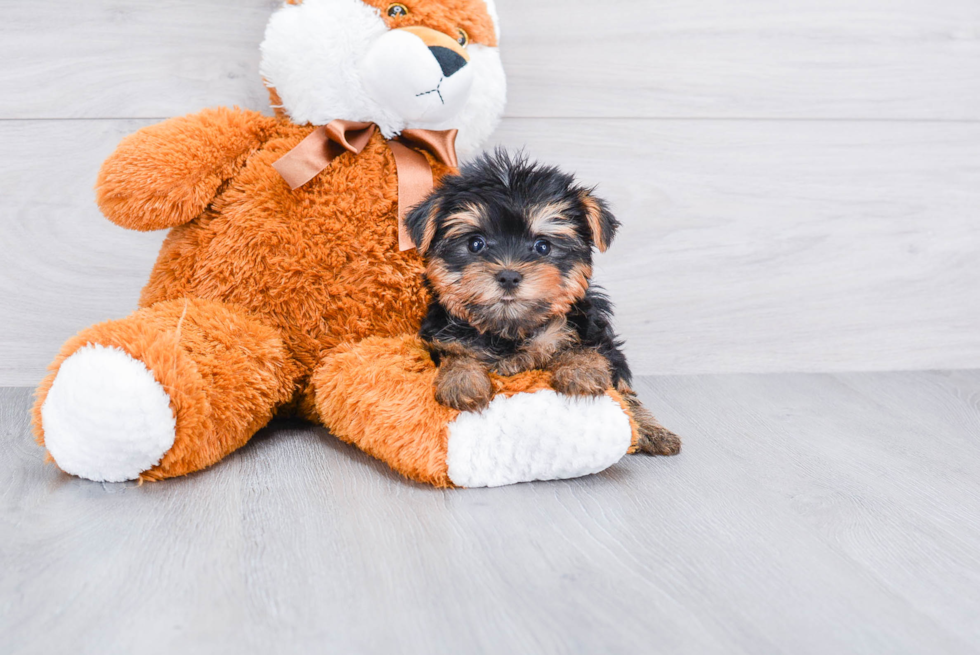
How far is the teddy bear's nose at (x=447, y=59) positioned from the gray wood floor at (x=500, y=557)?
872 mm

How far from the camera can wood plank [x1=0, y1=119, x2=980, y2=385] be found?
2.13 meters

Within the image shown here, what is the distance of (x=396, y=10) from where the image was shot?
1.71 metres

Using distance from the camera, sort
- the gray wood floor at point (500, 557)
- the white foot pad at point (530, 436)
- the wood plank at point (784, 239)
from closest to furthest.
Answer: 1. the gray wood floor at point (500, 557)
2. the white foot pad at point (530, 436)
3. the wood plank at point (784, 239)

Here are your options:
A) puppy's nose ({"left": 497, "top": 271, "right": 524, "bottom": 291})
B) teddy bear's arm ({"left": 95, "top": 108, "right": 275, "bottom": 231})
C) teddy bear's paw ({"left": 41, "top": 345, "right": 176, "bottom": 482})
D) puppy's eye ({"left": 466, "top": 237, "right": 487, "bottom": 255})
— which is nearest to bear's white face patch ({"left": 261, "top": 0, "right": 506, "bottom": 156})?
teddy bear's arm ({"left": 95, "top": 108, "right": 275, "bottom": 231})

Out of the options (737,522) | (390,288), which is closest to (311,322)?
(390,288)

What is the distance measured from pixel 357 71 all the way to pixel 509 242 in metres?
0.54

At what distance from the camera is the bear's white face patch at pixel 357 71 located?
5.44ft

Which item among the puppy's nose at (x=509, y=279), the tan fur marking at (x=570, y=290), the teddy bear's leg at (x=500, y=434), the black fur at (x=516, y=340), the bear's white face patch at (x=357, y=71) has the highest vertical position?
the bear's white face patch at (x=357, y=71)

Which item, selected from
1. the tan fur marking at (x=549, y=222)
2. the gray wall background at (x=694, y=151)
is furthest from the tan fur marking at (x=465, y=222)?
the gray wall background at (x=694, y=151)

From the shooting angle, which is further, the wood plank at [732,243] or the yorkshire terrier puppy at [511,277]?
the wood plank at [732,243]

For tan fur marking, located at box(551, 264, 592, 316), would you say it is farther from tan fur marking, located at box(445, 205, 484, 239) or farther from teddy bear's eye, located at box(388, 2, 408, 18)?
teddy bear's eye, located at box(388, 2, 408, 18)

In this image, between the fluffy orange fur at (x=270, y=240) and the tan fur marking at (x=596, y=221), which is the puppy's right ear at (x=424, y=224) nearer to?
the fluffy orange fur at (x=270, y=240)

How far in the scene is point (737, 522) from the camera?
4.66ft

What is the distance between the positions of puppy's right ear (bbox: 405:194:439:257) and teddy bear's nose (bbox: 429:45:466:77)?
290 millimetres
